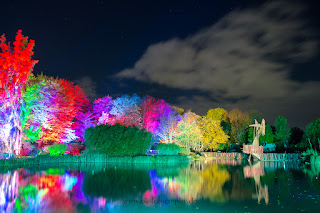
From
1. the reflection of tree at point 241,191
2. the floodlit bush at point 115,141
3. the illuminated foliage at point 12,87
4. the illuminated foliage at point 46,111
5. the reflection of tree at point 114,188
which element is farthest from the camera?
the illuminated foliage at point 46,111

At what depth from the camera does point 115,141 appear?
1251 inches

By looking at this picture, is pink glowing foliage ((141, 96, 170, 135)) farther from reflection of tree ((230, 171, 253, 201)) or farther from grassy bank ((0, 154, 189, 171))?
reflection of tree ((230, 171, 253, 201))

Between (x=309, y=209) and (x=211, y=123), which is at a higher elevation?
(x=211, y=123)

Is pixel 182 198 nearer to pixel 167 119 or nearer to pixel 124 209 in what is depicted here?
pixel 124 209

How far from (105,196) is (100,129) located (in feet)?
67.5

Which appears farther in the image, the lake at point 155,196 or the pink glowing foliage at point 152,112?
the pink glowing foliage at point 152,112

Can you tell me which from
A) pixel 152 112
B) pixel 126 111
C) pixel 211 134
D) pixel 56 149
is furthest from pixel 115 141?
pixel 211 134

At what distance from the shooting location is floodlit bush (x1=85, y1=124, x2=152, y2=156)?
105 feet

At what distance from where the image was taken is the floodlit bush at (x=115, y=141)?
31.9 metres

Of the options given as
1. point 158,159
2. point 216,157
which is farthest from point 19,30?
point 216,157

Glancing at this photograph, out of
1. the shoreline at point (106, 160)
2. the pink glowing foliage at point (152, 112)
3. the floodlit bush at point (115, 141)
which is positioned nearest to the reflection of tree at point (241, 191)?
the shoreline at point (106, 160)

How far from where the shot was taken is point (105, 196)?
12.6m

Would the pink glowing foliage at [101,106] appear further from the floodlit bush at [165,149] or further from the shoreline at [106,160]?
the shoreline at [106,160]

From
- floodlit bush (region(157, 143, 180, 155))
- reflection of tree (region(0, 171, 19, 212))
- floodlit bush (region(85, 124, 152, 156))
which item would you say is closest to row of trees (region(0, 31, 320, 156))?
floodlit bush (region(157, 143, 180, 155))
